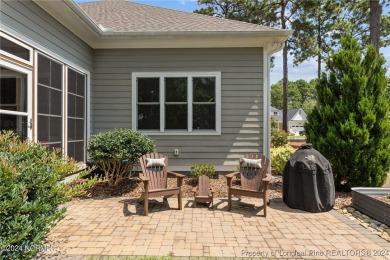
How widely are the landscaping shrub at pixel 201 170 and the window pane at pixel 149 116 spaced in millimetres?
1430

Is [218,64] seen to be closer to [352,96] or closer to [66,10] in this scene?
[352,96]

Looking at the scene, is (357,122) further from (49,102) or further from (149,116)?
(49,102)

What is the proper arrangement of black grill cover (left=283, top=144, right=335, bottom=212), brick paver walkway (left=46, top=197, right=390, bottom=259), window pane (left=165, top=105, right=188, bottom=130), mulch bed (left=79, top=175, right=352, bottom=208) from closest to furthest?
brick paver walkway (left=46, top=197, right=390, bottom=259) < black grill cover (left=283, top=144, right=335, bottom=212) < mulch bed (left=79, top=175, right=352, bottom=208) < window pane (left=165, top=105, right=188, bottom=130)

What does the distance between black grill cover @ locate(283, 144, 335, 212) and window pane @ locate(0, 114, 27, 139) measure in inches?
169

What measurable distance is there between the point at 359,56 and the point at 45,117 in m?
6.09

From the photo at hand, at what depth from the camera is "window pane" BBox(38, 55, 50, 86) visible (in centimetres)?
447

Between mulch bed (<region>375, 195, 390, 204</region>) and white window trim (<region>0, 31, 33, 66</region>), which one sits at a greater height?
white window trim (<region>0, 31, 33, 66</region>)

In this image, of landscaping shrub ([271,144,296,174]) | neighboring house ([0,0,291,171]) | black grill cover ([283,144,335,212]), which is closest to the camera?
black grill cover ([283,144,335,212])

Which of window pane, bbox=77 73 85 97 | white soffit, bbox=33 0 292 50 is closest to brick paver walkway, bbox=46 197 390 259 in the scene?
window pane, bbox=77 73 85 97

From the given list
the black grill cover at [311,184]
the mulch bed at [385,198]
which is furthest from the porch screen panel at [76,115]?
the mulch bed at [385,198]

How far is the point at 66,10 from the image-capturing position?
15.1 ft

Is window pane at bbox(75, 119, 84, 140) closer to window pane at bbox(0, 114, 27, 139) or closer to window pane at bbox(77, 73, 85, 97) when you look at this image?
window pane at bbox(77, 73, 85, 97)

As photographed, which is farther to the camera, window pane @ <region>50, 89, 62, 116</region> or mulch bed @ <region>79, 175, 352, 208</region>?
mulch bed @ <region>79, 175, 352, 208</region>

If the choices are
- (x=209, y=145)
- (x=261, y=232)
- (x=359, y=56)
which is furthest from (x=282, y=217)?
(x=359, y=56)
